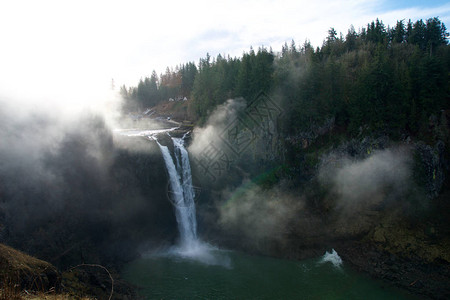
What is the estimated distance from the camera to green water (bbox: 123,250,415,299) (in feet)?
56.1

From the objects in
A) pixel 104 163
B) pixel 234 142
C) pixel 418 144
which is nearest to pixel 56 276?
pixel 104 163

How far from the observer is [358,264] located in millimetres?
20047

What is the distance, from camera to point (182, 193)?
957 inches

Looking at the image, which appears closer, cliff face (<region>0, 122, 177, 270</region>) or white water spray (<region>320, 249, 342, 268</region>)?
cliff face (<region>0, 122, 177, 270</region>)

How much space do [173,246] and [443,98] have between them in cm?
2544

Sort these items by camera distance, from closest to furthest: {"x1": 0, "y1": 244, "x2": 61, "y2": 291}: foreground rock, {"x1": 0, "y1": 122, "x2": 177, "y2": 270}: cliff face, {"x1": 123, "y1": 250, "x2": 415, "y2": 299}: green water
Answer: {"x1": 0, "y1": 244, "x2": 61, "y2": 291}: foreground rock, {"x1": 0, "y1": 122, "x2": 177, "y2": 270}: cliff face, {"x1": 123, "y1": 250, "x2": 415, "y2": 299}: green water

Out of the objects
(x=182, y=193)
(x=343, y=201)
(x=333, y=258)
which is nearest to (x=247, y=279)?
(x=333, y=258)

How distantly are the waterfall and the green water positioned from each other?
2.84 m

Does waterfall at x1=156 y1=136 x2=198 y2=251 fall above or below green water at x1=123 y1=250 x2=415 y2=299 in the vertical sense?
above

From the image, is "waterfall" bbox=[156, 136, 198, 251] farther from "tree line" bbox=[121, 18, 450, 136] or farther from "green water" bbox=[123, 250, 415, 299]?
"tree line" bbox=[121, 18, 450, 136]

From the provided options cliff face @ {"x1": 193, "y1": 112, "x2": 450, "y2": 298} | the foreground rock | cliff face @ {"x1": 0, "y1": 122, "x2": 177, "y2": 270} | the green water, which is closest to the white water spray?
the green water

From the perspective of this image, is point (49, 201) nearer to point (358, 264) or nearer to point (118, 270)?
point (118, 270)

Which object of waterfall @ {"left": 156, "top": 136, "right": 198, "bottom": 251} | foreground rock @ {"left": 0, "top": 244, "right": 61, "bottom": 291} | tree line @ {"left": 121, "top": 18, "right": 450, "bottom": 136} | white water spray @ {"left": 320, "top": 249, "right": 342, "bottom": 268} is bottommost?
white water spray @ {"left": 320, "top": 249, "right": 342, "bottom": 268}

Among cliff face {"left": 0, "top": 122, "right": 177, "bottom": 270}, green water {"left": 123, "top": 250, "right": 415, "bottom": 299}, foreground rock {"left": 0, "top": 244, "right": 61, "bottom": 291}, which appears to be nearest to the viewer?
foreground rock {"left": 0, "top": 244, "right": 61, "bottom": 291}
